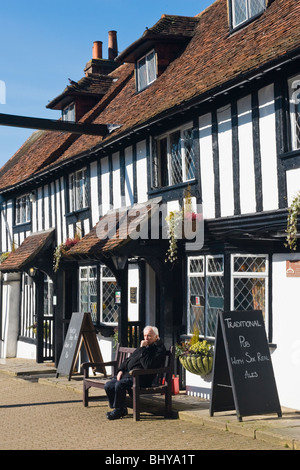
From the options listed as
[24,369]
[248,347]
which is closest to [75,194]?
[24,369]

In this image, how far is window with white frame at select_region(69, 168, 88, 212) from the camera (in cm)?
1636

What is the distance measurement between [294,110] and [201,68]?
142 inches

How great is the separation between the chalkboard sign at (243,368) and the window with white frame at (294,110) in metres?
2.50

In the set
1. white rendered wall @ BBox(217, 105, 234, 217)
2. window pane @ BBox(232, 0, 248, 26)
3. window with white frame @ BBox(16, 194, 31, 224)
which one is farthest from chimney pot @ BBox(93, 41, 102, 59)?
white rendered wall @ BBox(217, 105, 234, 217)

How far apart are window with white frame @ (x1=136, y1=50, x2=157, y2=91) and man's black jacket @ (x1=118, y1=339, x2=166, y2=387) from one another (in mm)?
7541

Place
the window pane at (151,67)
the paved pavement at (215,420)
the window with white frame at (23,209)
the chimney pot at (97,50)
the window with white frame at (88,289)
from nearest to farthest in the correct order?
the paved pavement at (215,420)
the window pane at (151,67)
the window with white frame at (88,289)
the window with white frame at (23,209)
the chimney pot at (97,50)

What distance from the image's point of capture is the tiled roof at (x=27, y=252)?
17145 mm

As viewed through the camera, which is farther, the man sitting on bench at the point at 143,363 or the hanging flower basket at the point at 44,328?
the hanging flower basket at the point at 44,328

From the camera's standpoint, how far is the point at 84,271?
53.9 feet

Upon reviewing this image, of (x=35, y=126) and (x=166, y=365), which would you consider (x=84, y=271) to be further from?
(x=166, y=365)

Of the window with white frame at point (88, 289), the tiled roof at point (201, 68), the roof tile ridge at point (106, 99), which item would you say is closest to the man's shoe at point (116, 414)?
the tiled roof at point (201, 68)

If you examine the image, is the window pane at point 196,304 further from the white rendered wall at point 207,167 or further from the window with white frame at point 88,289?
the window with white frame at point 88,289
